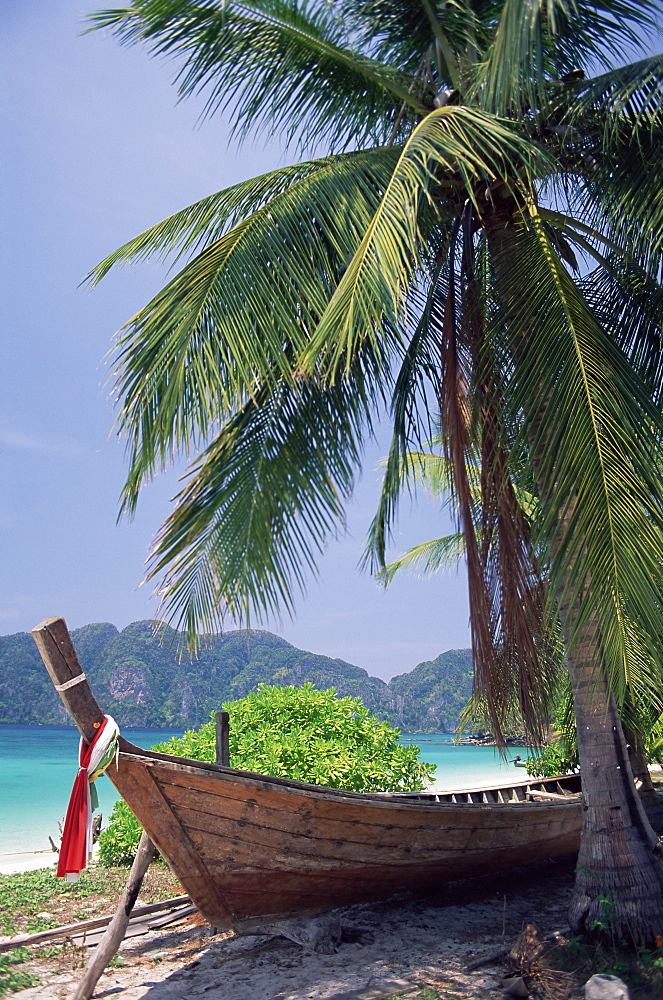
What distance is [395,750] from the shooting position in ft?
24.6

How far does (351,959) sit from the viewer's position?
490 centimetres

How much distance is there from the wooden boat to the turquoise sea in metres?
1.66

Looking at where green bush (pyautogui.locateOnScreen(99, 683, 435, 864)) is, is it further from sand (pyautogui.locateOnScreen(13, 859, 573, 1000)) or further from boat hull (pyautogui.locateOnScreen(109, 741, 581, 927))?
boat hull (pyautogui.locateOnScreen(109, 741, 581, 927))

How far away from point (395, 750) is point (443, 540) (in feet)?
24.7

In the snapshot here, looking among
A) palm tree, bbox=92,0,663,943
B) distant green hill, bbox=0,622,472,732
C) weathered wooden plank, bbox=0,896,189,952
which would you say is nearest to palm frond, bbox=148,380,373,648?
palm tree, bbox=92,0,663,943

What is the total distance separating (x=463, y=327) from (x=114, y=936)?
504cm

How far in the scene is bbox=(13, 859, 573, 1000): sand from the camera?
4398 millimetres

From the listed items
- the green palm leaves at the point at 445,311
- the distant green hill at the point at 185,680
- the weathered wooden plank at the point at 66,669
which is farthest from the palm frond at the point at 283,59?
the distant green hill at the point at 185,680

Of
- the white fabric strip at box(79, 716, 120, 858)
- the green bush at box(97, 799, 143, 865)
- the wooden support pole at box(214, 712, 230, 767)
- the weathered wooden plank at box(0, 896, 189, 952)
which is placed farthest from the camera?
A: the green bush at box(97, 799, 143, 865)

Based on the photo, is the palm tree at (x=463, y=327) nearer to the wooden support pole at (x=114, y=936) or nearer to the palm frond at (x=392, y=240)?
the palm frond at (x=392, y=240)

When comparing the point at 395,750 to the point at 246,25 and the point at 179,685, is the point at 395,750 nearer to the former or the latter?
the point at 246,25

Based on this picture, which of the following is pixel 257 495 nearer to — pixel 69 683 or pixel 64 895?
pixel 69 683

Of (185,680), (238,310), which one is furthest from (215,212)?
(185,680)

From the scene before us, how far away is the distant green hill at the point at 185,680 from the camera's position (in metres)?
86.4
